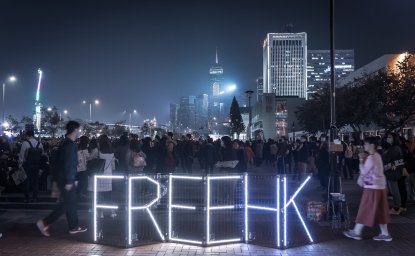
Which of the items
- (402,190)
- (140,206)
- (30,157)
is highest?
(30,157)

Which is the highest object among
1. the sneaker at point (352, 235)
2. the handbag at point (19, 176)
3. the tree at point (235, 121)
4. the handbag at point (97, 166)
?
the tree at point (235, 121)

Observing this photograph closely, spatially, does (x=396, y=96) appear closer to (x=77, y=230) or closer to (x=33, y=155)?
(x=33, y=155)

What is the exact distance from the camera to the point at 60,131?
2667 inches

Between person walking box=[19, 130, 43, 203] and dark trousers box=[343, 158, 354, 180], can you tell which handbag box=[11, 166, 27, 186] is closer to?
person walking box=[19, 130, 43, 203]

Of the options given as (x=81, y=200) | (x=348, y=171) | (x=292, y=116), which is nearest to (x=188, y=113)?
(x=292, y=116)

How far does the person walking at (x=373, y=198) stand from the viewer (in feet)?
28.0

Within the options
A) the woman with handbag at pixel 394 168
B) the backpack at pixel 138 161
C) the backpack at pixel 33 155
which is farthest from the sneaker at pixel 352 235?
the backpack at pixel 33 155

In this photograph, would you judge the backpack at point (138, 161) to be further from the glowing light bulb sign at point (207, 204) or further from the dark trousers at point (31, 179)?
the glowing light bulb sign at point (207, 204)

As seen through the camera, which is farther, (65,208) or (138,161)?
(138,161)

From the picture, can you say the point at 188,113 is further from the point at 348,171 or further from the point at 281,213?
the point at 281,213

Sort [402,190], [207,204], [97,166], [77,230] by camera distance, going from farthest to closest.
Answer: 1. [402,190]
2. [97,166]
3. [77,230]
4. [207,204]

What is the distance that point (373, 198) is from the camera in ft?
28.1

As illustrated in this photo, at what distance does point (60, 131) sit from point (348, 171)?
176ft

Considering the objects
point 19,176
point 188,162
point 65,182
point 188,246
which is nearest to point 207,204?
point 188,246
